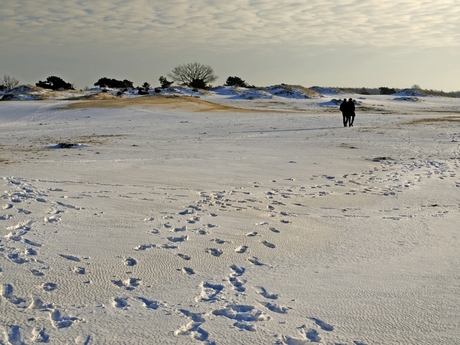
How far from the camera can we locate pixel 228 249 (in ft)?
18.5

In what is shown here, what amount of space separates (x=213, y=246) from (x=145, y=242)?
73 centimetres

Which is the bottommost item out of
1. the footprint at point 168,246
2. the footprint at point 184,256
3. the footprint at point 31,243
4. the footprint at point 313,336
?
the footprint at point 184,256

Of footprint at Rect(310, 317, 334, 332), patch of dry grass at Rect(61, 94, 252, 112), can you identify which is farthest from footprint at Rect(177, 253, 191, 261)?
patch of dry grass at Rect(61, 94, 252, 112)

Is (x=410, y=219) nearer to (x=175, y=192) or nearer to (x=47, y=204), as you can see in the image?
(x=175, y=192)

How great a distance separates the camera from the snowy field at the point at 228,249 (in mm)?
3828

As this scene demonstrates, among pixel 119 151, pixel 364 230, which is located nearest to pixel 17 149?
pixel 119 151

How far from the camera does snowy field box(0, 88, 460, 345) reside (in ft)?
12.6

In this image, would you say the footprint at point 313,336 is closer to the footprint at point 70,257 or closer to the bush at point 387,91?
the footprint at point 70,257

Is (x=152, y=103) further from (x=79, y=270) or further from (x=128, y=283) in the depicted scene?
(x=128, y=283)

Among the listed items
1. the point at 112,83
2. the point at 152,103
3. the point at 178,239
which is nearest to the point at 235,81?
the point at 112,83

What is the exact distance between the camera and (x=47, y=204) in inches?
284

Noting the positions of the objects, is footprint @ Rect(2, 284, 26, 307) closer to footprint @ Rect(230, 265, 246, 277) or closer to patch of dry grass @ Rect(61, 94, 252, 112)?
footprint @ Rect(230, 265, 246, 277)

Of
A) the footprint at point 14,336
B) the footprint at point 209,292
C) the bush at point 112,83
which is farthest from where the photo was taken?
the bush at point 112,83

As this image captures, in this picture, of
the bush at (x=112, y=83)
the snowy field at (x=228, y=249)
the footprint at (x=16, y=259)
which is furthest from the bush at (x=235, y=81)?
the footprint at (x=16, y=259)
